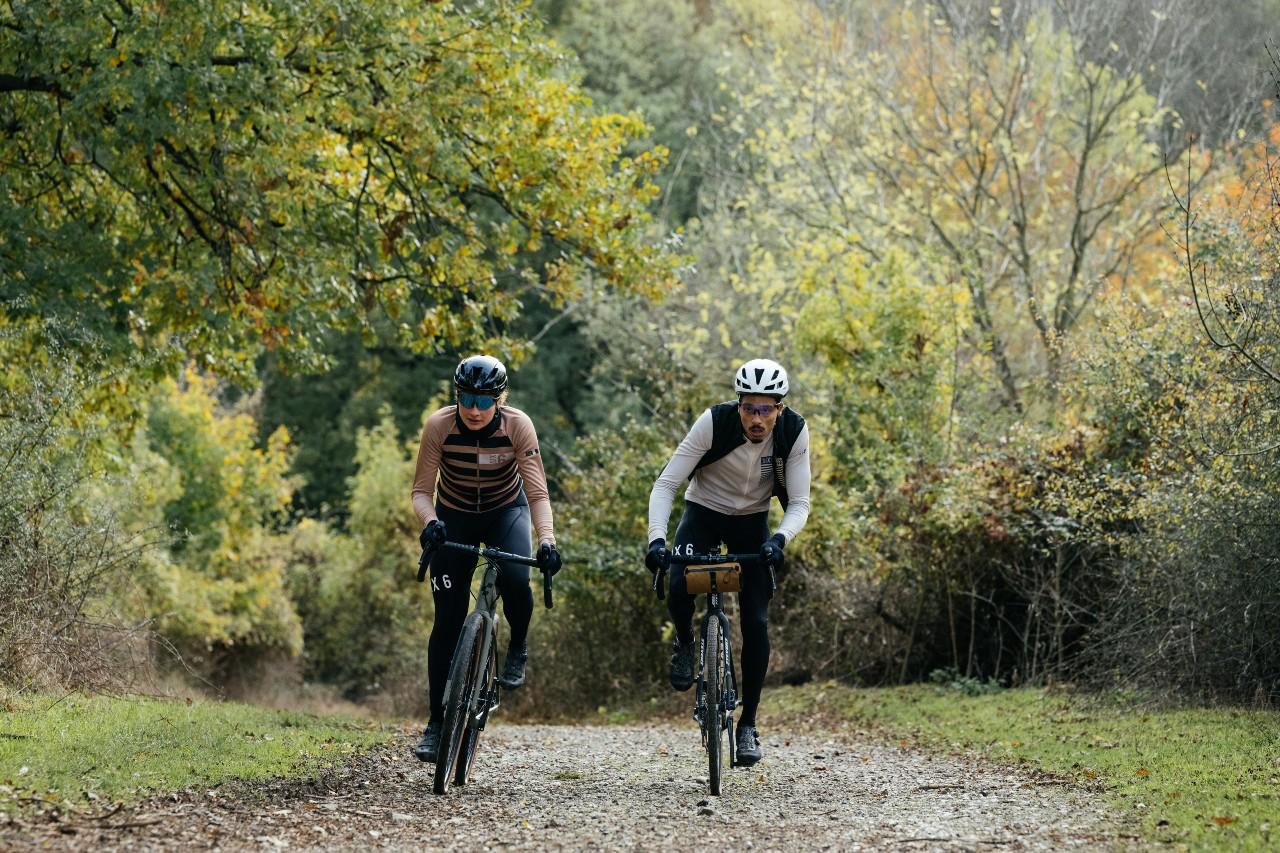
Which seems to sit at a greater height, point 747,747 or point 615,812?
point 747,747

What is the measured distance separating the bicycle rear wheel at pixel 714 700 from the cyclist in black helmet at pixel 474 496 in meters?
1.04

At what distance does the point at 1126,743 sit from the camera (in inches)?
376

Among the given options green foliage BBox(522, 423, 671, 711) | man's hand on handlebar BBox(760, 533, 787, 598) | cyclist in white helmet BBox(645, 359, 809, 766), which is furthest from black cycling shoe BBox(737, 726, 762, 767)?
green foliage BBox(522, 423, 671, 711)

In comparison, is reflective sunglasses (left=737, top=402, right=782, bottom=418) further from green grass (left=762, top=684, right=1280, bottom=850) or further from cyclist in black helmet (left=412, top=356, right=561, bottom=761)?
green grass (left=762, top=684, right=1280, bottom=850)

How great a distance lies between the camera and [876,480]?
52.3 ft

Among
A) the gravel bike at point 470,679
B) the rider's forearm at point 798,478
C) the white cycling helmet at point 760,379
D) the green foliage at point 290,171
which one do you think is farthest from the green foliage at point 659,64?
the gravel bike at point 470,679

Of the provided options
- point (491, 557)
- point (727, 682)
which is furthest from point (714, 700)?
point (491, 557)

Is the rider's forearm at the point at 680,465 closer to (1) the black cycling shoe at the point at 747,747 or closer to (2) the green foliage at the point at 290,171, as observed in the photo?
(1) the black cycling shoe at the point at 747,747

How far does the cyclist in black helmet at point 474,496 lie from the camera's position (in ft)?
25.7

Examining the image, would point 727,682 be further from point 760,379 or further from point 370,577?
point 370,577

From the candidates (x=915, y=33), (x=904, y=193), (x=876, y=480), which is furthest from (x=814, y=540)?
(x=915, y=33)

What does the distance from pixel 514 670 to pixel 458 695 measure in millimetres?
776

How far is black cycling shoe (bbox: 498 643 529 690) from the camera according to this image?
26.9 ft

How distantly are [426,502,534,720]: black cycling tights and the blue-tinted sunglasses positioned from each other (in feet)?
2.20
